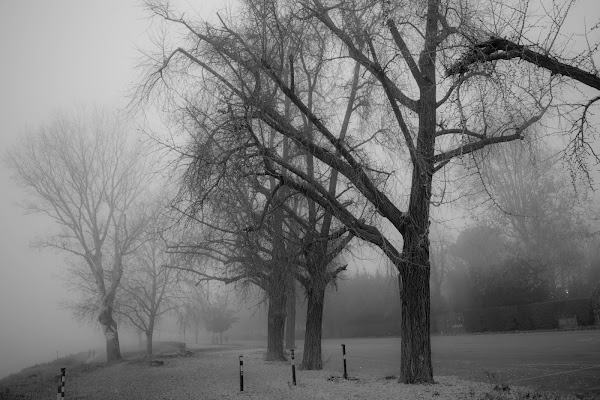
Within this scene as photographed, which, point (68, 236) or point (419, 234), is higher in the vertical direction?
point (68, 236)

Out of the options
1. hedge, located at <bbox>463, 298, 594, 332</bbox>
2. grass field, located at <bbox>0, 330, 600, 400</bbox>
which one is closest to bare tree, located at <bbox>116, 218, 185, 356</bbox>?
grass field, located at <bbox>0, 330, 600, 400</bbox>

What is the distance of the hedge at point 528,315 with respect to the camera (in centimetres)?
2909

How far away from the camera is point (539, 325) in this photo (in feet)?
105

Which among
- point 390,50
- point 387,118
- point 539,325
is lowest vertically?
point 539,325

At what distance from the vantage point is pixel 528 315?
107 ft

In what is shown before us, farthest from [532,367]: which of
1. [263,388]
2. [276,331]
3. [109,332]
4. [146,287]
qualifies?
[146,287]

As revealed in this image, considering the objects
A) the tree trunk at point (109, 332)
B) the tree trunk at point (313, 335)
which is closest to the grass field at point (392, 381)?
the tree trunk at point (313, 335)

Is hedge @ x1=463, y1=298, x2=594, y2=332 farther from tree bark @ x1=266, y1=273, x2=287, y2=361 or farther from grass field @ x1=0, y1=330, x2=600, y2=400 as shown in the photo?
tree bark @ x1=266, y1=273, x2=287, y2=361

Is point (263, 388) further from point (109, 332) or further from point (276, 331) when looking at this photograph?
point (109, 332)

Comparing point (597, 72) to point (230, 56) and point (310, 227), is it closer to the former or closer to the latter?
point (230, 56)

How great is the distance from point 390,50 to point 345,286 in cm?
4452

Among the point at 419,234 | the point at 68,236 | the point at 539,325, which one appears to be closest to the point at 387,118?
the point at 419,234

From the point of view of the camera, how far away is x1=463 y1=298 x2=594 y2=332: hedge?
29.1m

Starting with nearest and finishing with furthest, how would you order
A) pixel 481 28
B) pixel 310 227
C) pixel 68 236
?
pixel 481 28, pixel 310 227, pixel 68 236
